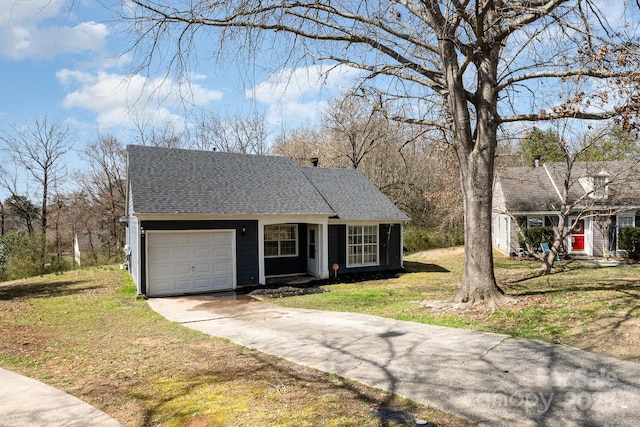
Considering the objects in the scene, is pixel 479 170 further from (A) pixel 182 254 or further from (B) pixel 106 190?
(B) pixel 106 190

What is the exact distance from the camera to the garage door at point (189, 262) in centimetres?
1351

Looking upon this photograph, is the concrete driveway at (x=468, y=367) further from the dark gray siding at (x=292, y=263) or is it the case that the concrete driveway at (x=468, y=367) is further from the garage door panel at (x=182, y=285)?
the dark gray siding at (x=292, y=263)

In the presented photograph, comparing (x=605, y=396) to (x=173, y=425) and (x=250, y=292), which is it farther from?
(x=250, y=292)

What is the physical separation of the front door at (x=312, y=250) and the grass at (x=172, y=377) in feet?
21.4

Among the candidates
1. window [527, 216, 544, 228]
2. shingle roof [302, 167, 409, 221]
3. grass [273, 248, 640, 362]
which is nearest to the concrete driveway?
grass [273, 248, 640, 362]

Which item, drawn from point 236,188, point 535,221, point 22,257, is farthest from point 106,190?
point 535,221

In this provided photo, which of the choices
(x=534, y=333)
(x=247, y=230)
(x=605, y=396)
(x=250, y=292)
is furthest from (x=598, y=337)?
(x=247, y=230)

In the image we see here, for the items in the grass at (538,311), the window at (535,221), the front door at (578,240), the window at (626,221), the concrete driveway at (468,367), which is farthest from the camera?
the window at (535,221)

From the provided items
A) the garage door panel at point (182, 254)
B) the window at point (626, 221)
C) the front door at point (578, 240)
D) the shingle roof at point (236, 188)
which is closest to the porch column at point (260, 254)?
the shingle roof at point (236, 188)

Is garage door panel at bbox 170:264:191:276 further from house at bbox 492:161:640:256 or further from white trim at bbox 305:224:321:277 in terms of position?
house at bbox 492:161:640:256

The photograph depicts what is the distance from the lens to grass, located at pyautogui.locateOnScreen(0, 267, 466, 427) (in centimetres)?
427

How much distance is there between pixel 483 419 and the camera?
13.3 ft

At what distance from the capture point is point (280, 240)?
1719cm

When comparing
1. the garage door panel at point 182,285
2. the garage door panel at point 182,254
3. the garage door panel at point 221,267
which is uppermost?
the garage door panel at point 182,254
